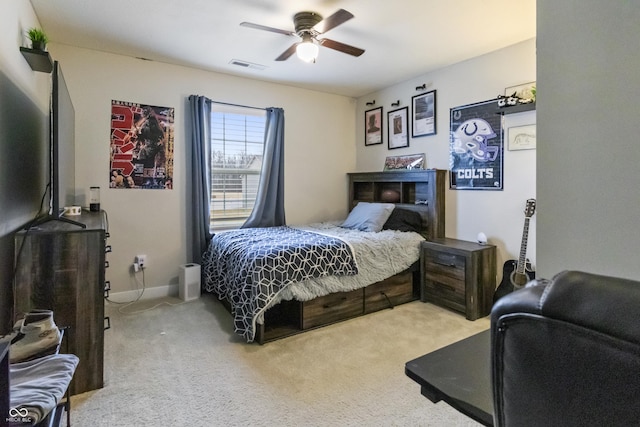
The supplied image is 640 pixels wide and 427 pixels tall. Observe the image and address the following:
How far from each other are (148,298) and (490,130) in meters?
3.94

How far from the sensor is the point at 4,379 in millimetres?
755

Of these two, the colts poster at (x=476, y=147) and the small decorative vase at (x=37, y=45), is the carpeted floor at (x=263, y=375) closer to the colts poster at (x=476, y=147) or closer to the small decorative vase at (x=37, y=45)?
the colts poster at (x=476, y=147)

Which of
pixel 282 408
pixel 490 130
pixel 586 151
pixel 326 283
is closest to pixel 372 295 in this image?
pixel 326 283

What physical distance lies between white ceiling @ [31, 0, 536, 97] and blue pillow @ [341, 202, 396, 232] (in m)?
1.59

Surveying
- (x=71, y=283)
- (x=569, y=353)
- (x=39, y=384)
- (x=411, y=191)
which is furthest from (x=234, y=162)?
(x=569, y=353)

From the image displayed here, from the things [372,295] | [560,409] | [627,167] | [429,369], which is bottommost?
[372,295]

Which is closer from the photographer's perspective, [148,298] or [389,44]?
→ [389,44]

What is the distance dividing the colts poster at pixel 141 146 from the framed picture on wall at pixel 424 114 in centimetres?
284

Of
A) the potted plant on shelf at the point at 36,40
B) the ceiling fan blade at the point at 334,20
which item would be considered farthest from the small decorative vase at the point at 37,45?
the ceiling fan blade at the point at 334,20

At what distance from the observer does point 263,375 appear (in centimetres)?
214

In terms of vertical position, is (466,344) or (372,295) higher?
(466,344)

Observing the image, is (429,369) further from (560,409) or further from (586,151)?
(586,151)

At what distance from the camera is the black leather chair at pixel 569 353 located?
351 mm

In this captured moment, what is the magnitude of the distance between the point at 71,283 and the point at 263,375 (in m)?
1.25
